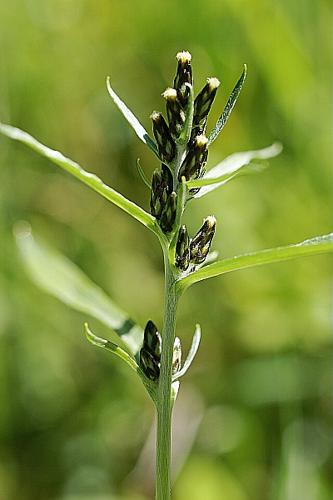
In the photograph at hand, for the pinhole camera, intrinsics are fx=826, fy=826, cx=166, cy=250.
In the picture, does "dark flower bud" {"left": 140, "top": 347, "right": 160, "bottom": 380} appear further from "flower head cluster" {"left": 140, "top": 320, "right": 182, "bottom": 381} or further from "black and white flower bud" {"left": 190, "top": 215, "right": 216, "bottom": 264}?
"black and white flower bud" {"left": 190, "top": 215, "right": 216, "bottom": 264}

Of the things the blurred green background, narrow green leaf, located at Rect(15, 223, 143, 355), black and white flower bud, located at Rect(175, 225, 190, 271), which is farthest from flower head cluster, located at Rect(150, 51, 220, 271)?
the blurred green background

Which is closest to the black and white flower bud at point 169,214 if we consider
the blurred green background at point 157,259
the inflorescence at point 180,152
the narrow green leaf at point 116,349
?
the inflorescence at point 180,152

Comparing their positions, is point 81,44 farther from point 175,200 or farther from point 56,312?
point 175,200

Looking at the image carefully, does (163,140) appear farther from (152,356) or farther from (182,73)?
(152,356)

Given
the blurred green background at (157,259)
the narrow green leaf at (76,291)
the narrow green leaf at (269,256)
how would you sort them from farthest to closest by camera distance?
the blurred green background at (157,259)
the narrow green leaf at (76,291)
the narrow green leaf at (269,256)

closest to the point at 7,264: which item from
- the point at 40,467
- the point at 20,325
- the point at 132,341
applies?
the point at 20,325

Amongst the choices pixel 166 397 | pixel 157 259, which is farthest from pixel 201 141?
pixel 157 259

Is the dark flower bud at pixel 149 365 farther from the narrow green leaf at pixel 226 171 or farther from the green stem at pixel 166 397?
the narrow green leaf at pixel 226 171
